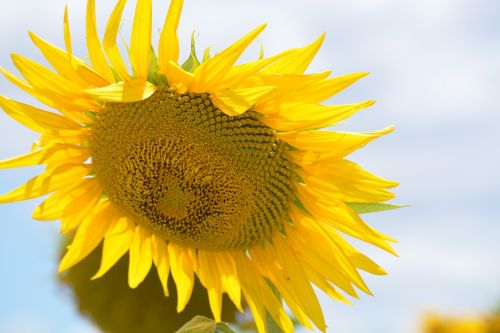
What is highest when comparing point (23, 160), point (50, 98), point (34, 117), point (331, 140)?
point (331, 140)

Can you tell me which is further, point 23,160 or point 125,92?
point 23,160

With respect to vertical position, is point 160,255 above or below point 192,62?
below

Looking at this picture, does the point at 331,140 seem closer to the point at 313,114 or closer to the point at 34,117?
the point at 313,114

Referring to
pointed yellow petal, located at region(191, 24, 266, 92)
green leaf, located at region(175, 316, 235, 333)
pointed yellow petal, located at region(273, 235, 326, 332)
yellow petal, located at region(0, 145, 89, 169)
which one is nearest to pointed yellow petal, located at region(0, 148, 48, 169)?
yellow petal, located at region(0, 145, 89, 169)

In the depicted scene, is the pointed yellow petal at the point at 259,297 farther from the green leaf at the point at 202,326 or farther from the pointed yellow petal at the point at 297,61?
the pointed yellow petal at the point at 297,61

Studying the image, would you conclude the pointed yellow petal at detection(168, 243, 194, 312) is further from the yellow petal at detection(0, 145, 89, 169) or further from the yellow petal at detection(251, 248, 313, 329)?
the yellow petal at detection(0, 145, 89, 169)

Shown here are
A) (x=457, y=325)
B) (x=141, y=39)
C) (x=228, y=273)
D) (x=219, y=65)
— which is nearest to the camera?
(x=219, y=65)

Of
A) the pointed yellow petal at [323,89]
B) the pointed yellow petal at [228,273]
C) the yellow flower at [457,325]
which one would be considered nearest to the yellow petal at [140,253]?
the pointed yellow petal at [228,273]

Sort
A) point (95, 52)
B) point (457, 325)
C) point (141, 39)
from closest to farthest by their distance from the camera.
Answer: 1. point (141, 39)
2. point (95, 52)
3. point (457, 325)

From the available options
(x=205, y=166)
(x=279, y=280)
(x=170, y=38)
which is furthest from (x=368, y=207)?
(x=170, y=38)
